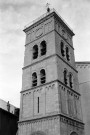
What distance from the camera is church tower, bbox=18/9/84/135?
65.2 ft

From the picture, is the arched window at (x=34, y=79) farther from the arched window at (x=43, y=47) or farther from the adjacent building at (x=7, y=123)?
the adjacent building at (x=7, y=123)

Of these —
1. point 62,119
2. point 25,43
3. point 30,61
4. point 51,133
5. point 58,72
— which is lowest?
point 51,133

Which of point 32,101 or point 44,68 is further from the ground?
point 44,68

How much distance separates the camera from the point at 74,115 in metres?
22.0

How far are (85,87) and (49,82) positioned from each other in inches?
285

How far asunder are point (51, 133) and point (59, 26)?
45.2ft

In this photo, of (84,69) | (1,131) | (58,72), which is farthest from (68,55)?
(1,131)

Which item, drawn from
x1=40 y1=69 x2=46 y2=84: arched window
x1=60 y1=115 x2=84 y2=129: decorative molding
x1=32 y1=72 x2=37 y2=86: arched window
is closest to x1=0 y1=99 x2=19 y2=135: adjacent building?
x1=32 y1=72 x2=37 y2=86: arched window

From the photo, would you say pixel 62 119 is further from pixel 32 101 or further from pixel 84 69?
Answer: pixel 84 69

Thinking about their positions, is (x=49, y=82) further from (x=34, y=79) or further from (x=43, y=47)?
(x=43, y=47)

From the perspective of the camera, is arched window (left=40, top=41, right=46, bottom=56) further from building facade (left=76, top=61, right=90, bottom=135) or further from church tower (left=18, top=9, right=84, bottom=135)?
building facade (left=76, top=61, right=90, bottom=135)

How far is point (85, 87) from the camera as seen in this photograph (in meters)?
26.9

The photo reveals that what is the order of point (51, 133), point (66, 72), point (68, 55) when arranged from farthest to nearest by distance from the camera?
point (68, 55)
point (66, 72)
point (51, 133)

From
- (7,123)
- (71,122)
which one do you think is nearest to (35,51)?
(7,123)
